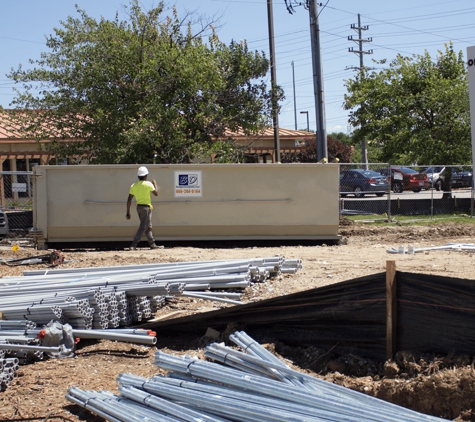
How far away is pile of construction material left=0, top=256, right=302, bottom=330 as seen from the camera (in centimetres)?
746

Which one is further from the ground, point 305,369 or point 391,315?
point 391,315

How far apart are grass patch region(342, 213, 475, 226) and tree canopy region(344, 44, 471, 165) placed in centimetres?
334

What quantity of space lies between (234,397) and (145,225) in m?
10.3

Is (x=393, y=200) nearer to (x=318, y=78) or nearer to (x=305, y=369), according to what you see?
(x=318, y=78)

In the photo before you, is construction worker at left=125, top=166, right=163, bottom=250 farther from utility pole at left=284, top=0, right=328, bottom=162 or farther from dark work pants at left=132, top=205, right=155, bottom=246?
utility pole at left=284, top=0, right=328, bottom=162

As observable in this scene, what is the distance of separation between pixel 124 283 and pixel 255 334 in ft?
7.05

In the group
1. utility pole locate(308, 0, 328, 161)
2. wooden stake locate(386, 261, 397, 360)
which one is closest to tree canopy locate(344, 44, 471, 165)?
utility pole locate(308, 0, 328, 161)

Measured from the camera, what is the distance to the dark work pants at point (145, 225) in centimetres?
1484

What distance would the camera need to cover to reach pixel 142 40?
19.8 meters

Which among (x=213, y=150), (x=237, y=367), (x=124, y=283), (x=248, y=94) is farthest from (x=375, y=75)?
(x=237, y=367)

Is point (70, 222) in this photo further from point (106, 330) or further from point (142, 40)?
point (106, 330)

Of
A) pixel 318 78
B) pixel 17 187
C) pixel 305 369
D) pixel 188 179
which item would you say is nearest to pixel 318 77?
pixel 318 78

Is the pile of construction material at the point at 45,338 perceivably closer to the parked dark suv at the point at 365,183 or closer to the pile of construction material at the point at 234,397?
the pile of construction material at the point at 234,397

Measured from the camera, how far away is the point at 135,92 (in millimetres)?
19578
